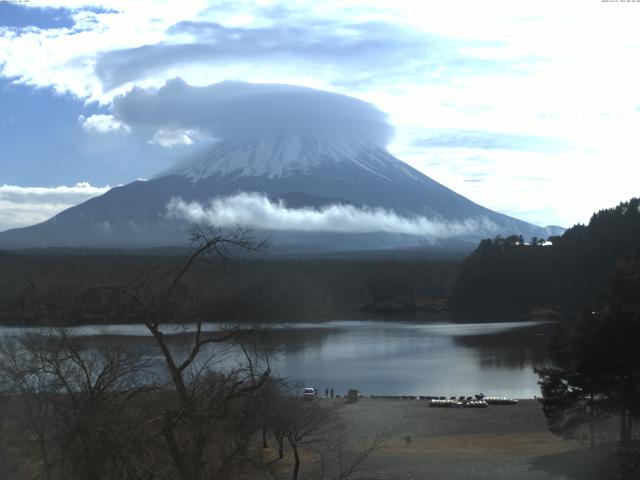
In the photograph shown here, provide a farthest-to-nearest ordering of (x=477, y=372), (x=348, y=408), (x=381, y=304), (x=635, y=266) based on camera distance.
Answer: (x=381, y=304) → (x=477, y=372) → (x=348, y=408) → (x=635, y=266)

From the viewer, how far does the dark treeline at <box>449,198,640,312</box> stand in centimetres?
6134

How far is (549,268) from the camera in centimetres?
6738

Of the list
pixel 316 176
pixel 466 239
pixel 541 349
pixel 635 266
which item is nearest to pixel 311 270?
pixel 541 349

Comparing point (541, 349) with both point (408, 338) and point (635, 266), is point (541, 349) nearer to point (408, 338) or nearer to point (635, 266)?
point (408, 338)

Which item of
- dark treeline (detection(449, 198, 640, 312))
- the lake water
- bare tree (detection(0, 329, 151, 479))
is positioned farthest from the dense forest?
bare tree (detection(0, 329, 151, 479))

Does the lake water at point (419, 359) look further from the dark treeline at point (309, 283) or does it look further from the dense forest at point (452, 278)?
the dense forest at point (452, 278)

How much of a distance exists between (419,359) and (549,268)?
1449 inches

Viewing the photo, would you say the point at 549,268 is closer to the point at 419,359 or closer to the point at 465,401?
the point at 419,359

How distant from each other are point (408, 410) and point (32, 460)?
15842 mm

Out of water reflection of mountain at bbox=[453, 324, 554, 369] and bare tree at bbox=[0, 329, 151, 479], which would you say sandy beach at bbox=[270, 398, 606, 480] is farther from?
water reflection of mountain at bbox=[453, 324, 554, 369]

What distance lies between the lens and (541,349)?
35.5 metres

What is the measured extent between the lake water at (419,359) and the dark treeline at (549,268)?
48.1 ft

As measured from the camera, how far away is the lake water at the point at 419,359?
27.0m

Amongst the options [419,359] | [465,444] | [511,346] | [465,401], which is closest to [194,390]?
[465,444]
